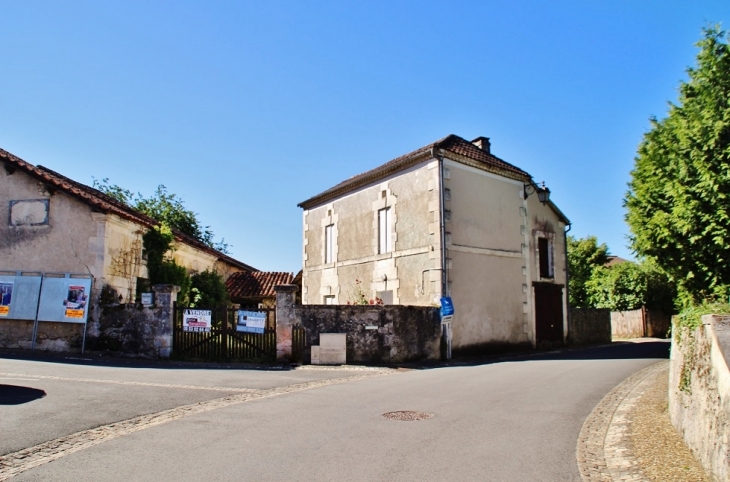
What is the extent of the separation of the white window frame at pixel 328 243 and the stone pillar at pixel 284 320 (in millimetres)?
7354

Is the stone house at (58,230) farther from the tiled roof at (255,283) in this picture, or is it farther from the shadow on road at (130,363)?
the tiled roof at (255,283)

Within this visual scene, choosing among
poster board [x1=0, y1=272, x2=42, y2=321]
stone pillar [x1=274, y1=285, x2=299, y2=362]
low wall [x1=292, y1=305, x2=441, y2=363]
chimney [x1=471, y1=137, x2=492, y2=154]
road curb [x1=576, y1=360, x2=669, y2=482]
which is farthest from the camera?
chimney [x1=471, y1=137, x2=492, y2=154]

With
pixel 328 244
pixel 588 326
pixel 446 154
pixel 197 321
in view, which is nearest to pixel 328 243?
pixel 328 244

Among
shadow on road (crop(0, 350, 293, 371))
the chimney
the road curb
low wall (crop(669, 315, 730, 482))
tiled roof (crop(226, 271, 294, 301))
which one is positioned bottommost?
the road curb

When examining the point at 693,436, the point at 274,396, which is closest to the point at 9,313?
the point at 274,396

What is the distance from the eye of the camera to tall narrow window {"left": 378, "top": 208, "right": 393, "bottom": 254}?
758 inches

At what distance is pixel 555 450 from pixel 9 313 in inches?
642

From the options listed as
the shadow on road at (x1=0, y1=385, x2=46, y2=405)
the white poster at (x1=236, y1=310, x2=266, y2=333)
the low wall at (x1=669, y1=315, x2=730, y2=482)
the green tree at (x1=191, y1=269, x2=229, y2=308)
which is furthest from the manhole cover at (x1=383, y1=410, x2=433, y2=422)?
the green tree at (x1=191, y1=269, x2=229, y2=308)

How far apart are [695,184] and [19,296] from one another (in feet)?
58.4

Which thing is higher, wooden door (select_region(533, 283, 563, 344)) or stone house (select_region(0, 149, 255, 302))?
stone house (select_region(0, 149, 255, 302))

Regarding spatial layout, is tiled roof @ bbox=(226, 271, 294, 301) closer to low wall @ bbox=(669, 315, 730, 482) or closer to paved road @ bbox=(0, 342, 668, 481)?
paved road @ bbox=(0, 342, 668, 481)

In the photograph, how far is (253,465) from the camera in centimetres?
536

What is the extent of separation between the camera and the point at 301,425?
710 cm

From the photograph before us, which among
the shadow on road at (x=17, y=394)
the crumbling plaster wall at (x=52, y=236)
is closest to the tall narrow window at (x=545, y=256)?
the crumbling plaster wall at (x=52, y=236)
